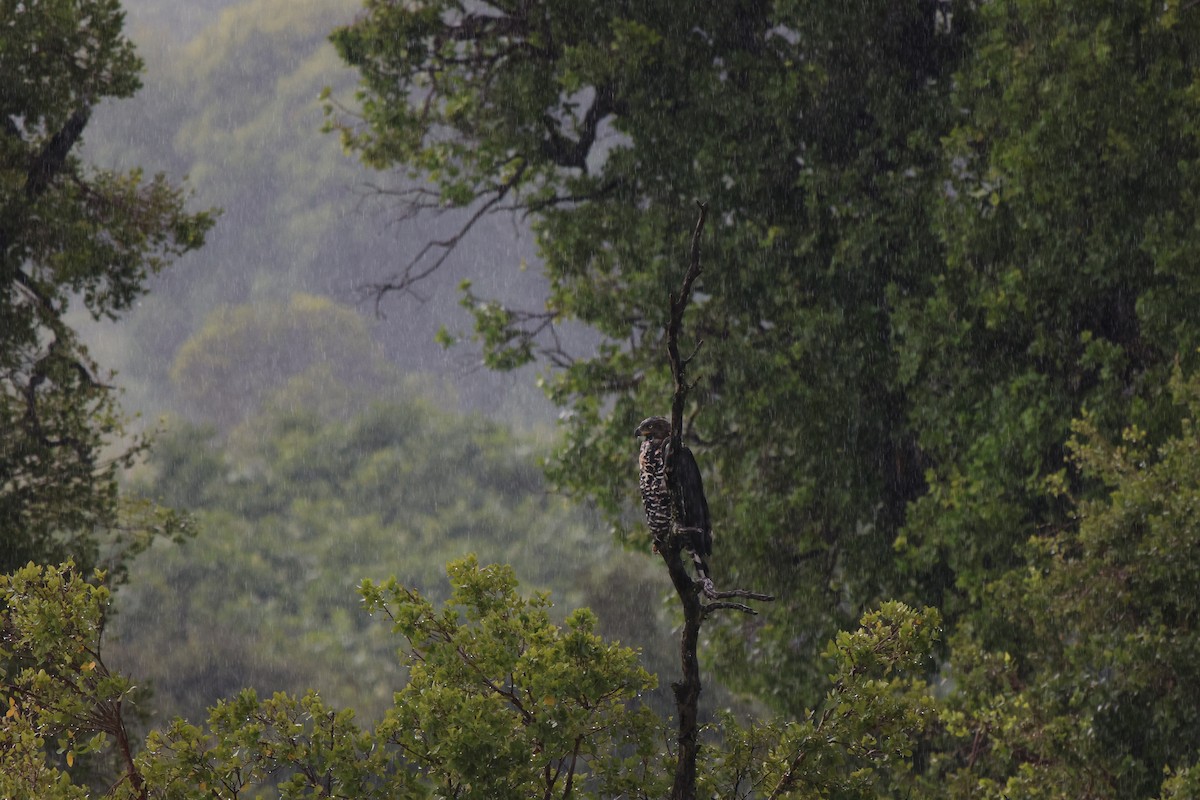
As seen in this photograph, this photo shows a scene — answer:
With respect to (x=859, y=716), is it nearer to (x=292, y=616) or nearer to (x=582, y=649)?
(x=582, y=649)

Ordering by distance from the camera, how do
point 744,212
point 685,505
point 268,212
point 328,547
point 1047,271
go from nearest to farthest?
point 685,505 → point 1047,271 → point 744,212 → point 328,547 → point 268,212

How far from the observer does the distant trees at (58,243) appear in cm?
1334

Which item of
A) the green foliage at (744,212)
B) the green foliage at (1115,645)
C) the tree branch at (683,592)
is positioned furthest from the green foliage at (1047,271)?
the tree branch at (683,592)

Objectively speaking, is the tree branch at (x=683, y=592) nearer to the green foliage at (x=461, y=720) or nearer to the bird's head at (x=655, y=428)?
the green foliage at (x=461, y=720)

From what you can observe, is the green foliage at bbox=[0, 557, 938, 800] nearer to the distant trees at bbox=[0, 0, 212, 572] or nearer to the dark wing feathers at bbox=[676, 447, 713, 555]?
the dark wing feathers at bbox=[676, 447, 713, 555]

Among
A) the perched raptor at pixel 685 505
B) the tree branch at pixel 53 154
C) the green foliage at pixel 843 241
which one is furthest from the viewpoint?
the tree branch at pixel 53 154

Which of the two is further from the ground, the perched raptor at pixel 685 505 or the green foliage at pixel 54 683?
the perched raptor at pixel 685 505

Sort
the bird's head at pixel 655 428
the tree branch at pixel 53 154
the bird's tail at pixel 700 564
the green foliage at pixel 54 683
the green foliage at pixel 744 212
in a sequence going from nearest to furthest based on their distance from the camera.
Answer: the bird's tail at pixel 700 564, the green foliage at pixel 54 683, the bird's head at pixel 655 428, the green foliage at pixel 744 212, the tree branch at pixel 53 154

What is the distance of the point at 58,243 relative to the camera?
13578mm

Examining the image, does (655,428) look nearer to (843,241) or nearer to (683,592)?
(683,592)

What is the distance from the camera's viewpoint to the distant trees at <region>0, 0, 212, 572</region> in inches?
525

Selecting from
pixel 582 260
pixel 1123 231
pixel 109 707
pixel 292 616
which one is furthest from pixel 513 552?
pixel 109 707

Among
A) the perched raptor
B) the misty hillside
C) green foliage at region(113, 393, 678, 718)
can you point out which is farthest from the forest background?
the misty hillside

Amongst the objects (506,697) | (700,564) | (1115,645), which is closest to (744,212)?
(1115,645)
